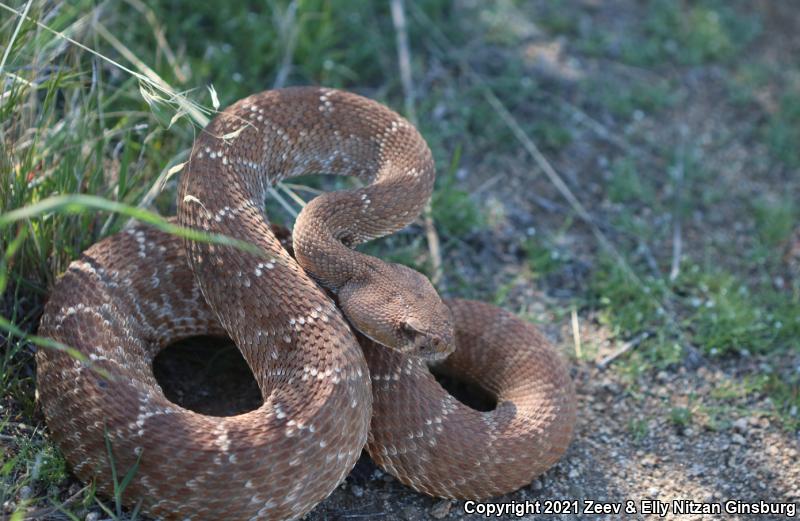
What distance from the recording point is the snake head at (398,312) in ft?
14.2

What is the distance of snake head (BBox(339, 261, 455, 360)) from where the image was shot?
433 cm

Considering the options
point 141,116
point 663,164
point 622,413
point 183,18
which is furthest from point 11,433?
point 663,164

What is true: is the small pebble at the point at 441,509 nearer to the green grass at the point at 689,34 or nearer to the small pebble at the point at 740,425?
the small pebble at the point at 740,425

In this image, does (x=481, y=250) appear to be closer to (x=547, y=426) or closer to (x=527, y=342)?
(x=527, y=342)

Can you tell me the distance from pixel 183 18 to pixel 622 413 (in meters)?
4.57

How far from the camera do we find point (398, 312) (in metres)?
4.38

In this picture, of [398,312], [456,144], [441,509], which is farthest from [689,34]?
[441,509]

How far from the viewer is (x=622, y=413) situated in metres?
5.07

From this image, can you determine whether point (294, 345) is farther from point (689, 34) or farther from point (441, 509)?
point (689, 34)

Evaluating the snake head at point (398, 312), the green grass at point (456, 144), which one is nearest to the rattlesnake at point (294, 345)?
the snake head at point (398, 312)

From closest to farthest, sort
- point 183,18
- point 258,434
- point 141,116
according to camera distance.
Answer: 1. point 258,434
2. point 141,116
3. point 183,18

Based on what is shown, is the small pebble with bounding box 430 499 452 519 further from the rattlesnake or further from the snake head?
the snake head

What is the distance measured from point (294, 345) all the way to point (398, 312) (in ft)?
1.91

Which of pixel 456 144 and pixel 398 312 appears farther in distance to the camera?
pixel 456 144
